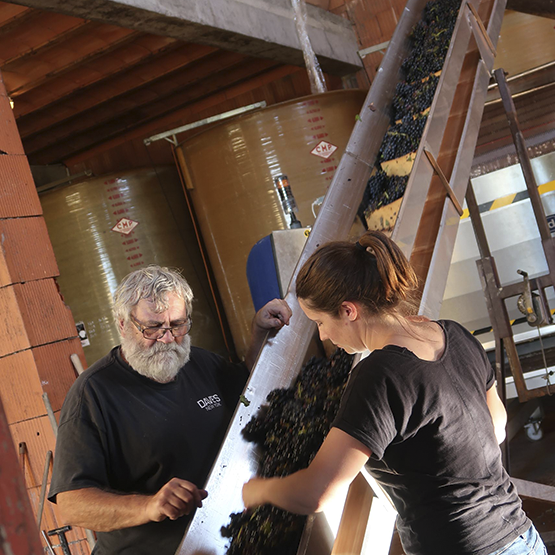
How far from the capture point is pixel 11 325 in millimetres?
2850

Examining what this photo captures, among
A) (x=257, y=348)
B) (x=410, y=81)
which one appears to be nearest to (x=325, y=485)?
(x=257, y=348)

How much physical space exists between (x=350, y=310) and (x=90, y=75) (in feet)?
14.9

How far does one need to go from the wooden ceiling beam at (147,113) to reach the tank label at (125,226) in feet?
5.78

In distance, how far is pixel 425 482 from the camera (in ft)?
3.80

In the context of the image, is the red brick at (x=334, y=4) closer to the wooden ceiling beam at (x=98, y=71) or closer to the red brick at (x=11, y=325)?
the wooden ceiling beam at (x=98, y=71)

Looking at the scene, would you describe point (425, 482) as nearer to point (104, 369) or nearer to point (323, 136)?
point (104, 369)

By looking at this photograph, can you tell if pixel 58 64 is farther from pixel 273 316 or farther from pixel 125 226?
pixel 273 316

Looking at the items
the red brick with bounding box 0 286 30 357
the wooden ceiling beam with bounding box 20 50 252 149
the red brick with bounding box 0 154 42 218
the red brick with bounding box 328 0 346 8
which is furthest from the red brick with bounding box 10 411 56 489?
the red brick with bounding box 328 0 346 8

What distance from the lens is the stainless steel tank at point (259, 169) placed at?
4.23 meters

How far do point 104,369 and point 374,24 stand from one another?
4936mm

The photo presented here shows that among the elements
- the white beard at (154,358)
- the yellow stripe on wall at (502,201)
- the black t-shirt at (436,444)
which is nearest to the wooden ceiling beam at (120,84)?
the yellow stripe on wall at (502,201)

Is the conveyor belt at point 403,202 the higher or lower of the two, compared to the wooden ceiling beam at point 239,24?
lower

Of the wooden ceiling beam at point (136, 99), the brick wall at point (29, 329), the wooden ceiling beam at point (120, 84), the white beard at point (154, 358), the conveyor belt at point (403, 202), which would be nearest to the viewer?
the conveyor belt at point (403, 202)

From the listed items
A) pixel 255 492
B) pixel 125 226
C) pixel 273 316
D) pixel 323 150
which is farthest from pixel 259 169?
pixel 255 492
